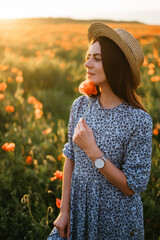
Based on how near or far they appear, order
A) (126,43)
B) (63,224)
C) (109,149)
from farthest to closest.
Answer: (63,224)
(109,149)
(126,43)

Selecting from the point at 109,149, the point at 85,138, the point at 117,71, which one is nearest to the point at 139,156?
the point at 109,149

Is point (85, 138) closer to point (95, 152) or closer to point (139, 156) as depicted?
point (95, 152)

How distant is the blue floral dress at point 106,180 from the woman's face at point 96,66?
184 mm

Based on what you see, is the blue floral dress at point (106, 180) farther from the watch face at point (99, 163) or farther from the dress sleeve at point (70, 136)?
the watch face at point (99, 163)

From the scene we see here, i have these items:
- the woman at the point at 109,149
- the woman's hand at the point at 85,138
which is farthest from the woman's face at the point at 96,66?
the woman's hand at the point at 85,138

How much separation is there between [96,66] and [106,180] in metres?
0.72

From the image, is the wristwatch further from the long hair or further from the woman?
the long hair

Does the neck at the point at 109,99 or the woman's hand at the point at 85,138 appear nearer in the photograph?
the woman's hand at the point at 85,138

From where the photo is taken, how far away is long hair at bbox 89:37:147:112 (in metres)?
1.30

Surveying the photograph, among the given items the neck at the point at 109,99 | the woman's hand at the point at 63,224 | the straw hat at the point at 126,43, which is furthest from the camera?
the woman's hand at the point at 63,224

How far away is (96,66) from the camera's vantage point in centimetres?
133

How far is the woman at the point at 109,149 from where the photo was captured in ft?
4.22

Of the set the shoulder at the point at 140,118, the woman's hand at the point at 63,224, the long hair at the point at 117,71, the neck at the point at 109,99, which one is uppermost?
the long hair at the point at 117,71

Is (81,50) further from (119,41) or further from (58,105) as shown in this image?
(119,41)
